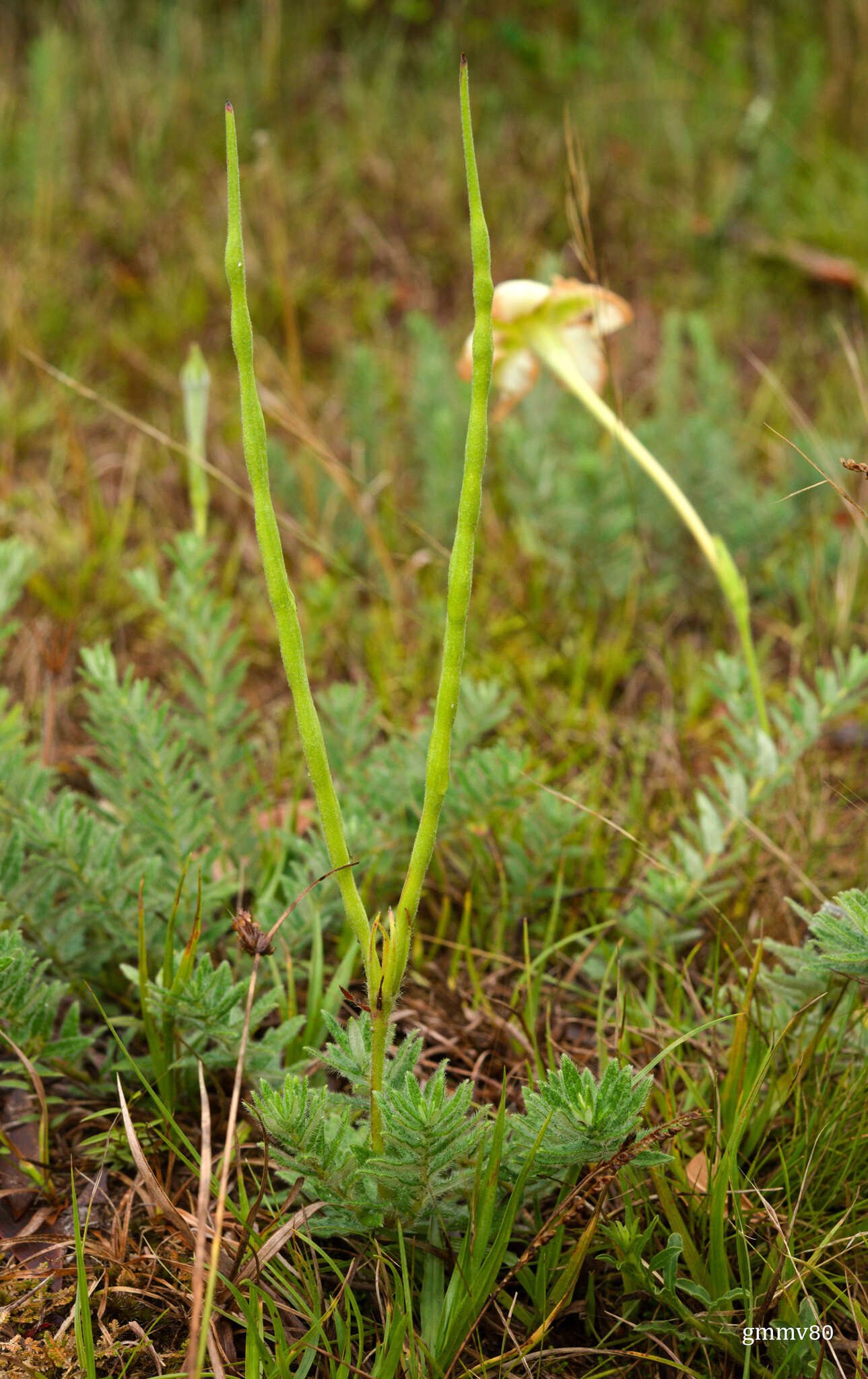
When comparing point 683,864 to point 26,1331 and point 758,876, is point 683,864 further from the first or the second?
point 26,1331

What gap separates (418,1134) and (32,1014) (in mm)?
495

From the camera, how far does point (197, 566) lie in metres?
1.59

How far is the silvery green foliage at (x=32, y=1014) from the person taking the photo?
1.05 m

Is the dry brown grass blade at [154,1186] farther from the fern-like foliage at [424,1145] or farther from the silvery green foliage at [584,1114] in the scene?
the silvery green foliage at [584,1114]

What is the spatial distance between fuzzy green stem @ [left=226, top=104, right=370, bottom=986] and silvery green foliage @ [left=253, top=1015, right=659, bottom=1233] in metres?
0.12

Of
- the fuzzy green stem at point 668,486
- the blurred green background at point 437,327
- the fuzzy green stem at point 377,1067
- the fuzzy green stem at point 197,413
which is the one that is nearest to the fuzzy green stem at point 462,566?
the fuzzy green stem at point 377,1067

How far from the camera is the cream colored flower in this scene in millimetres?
1607

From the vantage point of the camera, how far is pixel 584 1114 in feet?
2.88

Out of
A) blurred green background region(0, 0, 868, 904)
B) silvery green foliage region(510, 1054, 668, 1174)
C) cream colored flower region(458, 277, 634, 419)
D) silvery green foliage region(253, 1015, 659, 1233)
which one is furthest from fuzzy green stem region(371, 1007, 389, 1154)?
cream colored flower region(458, 277, 634, 419)

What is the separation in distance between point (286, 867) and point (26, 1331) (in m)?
0.67

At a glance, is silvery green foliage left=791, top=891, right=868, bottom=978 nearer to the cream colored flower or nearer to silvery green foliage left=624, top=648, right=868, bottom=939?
silvery green foliage left=624, top=648, right=868, bottom=939

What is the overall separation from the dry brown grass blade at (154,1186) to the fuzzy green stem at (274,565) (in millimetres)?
298

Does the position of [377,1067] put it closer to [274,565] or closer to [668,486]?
[274,565]

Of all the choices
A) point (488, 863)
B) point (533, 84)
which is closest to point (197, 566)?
point (488, 863)
